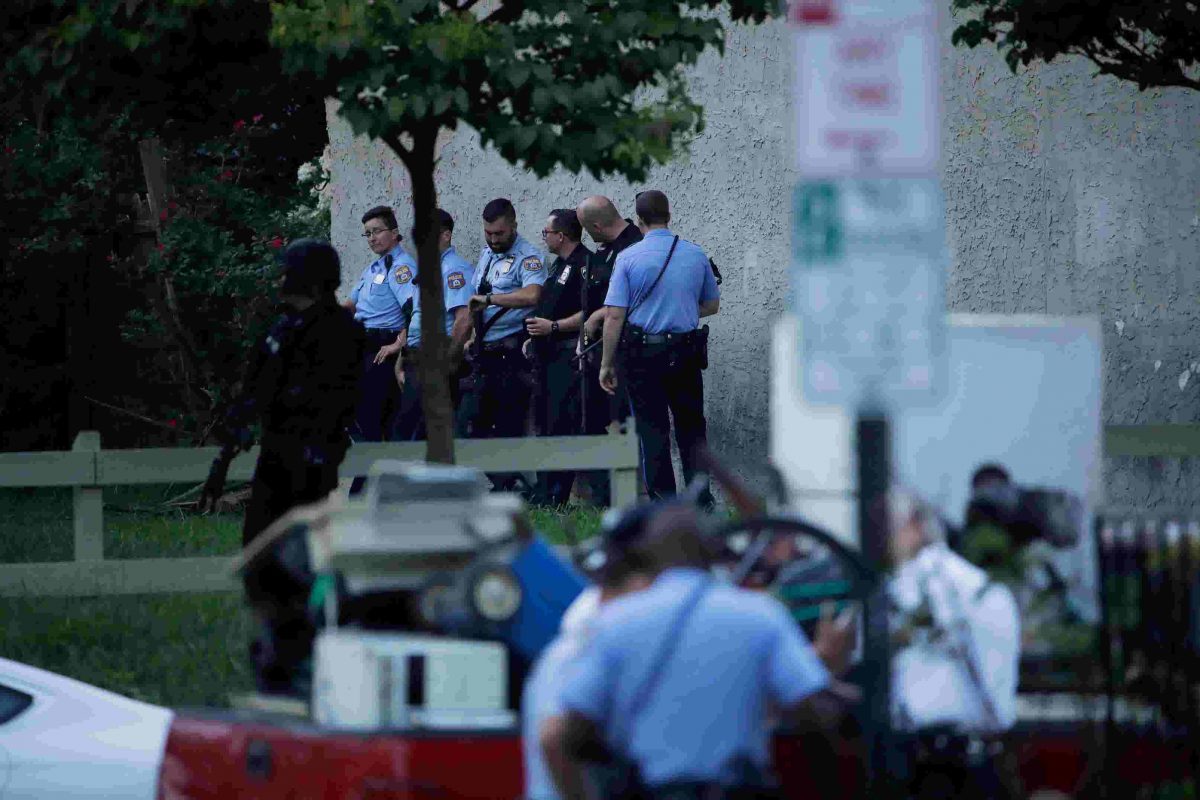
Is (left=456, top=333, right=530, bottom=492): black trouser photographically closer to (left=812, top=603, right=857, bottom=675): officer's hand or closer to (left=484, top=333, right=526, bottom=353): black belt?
(left=484, top=333, right=526, bottom=353): black belt

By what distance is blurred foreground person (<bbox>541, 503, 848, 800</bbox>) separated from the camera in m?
4.85

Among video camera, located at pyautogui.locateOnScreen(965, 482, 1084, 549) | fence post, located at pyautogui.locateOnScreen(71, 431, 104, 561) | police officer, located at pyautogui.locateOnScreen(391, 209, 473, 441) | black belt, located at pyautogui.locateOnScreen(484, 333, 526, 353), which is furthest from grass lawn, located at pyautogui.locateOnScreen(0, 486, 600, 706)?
video camera, located at pyautogui.locateOnScreen(965, 482, 1084, 549)

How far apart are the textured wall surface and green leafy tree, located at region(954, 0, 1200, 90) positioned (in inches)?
119

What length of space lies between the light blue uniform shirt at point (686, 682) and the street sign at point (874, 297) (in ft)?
1.79

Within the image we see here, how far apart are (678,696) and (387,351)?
1037 cm

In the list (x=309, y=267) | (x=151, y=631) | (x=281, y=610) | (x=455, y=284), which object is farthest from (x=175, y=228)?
(x=281, y=610)

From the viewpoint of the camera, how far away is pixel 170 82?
32.8 feet

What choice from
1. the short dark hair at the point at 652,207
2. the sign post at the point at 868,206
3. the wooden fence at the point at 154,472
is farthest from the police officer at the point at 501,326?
the sign post at the point at 868,206

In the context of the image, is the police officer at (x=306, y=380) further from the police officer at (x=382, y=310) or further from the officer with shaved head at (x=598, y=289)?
the police officer at (x=382, y=310)

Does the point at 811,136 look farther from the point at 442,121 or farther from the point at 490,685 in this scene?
the point at 442,121

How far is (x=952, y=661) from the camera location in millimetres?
5961

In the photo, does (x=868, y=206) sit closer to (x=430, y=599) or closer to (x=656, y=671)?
(x=656, y=671)

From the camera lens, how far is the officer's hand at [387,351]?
15.0m

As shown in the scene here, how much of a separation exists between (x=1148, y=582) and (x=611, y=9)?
167 inches
